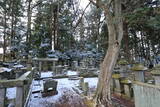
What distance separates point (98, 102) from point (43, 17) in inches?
572

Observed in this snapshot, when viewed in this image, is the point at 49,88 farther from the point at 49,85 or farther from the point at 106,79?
the point at 106,79

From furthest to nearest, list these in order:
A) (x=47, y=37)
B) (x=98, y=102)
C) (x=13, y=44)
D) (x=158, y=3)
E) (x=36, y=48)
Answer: (x=47, y=37)
(x=36, y=48)
(x=13, y=44)
(x=158, y=3)
(x=98, y=102)

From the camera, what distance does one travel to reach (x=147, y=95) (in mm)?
2506

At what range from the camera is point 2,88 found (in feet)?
7.47

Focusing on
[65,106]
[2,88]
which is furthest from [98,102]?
[2,88]

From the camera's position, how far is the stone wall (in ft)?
7.52

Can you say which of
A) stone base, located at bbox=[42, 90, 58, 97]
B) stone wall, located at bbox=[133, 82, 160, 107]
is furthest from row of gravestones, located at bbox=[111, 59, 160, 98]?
stone base, located at bbox=[42, 90, 58, 97]

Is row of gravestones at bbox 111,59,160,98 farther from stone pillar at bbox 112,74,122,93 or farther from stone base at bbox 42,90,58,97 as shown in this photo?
stone base at bbox 42,90,58,97

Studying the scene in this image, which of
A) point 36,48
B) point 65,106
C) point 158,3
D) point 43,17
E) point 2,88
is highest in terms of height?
point 43,17

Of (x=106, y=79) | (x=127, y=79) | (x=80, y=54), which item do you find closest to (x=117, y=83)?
(x=127, y=79)

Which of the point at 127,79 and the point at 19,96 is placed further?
the point at 127,79

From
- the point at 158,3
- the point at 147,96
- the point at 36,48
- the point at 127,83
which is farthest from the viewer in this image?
the point at 36,48

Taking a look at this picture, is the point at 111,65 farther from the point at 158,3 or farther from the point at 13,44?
the point at 13,44

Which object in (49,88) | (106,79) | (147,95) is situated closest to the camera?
(147,95)
